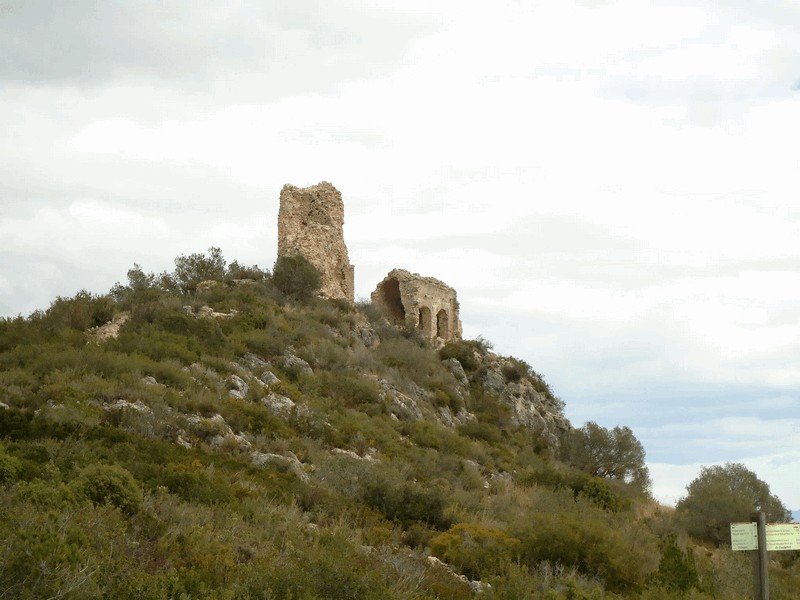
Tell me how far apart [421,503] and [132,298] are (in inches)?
630

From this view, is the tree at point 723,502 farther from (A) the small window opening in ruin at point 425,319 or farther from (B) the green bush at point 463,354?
(A) the small window opening in ruin at point 425,319

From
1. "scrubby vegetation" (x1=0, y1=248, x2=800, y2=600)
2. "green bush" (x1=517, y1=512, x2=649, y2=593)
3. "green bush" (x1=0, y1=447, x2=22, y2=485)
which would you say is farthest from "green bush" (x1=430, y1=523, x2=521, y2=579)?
"green bush" (x1=0, y1=447, x2=22, y2=485)

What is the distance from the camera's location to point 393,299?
42.7 metres

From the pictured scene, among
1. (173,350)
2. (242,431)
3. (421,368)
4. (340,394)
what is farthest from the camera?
(421,368)

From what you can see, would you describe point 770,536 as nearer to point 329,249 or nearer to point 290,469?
point 290,469

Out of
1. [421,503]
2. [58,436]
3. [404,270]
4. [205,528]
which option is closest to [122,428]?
[58,436]

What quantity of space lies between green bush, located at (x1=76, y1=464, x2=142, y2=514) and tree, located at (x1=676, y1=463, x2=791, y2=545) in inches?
584

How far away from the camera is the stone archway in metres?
40.5

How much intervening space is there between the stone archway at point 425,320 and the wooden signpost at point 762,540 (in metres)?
30.8

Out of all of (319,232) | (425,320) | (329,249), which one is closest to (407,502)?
(329,249)

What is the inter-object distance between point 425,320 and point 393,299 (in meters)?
2.55

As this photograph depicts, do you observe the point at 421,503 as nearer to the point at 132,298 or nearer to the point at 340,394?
the point at 340,394

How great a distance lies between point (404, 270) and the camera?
136 feet

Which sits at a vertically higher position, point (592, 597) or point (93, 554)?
point (93, 554)
